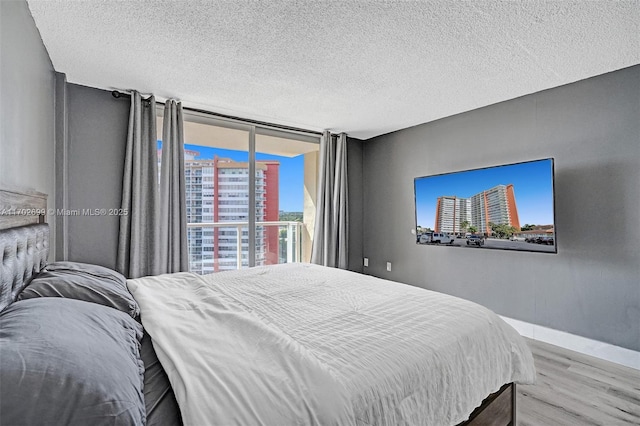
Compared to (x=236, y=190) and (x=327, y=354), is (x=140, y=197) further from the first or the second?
(x=327, y=354)

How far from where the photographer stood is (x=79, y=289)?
Answer: 146cm

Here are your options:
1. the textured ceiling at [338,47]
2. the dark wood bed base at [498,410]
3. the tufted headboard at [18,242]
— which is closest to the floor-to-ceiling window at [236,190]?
the textured ceiling at [338,47]

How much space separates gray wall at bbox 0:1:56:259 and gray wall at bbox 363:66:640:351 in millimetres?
3999

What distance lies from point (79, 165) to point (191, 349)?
9.18 feet

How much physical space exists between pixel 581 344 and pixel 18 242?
420cm

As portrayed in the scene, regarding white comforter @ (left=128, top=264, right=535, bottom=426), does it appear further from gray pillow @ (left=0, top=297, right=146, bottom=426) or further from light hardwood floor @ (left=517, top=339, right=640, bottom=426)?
light hardwood floor @ (left=517, top=339, right=640, bottom=426)

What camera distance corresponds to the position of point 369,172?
5.09m

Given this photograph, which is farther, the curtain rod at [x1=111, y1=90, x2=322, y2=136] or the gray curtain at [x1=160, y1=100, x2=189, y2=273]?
the gray curtain at [x1=160, y1=100, x2=189, y2=273]

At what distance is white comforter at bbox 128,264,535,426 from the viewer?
0.92 m

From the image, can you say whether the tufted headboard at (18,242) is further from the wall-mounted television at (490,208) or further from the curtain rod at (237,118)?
the wall-mounted television at (490,208)

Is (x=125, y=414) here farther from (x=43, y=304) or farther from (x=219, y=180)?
(x=219, y=180)

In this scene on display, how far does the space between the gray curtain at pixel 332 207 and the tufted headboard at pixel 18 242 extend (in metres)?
3.21

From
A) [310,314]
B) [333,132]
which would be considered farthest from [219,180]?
[310,314]

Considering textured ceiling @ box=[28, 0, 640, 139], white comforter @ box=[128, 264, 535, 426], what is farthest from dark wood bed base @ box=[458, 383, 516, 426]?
textured ceiling @ box=[28, 0, 640, 139]
